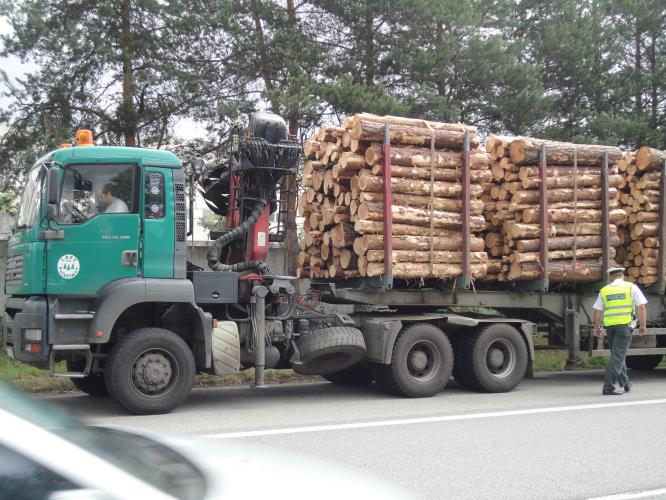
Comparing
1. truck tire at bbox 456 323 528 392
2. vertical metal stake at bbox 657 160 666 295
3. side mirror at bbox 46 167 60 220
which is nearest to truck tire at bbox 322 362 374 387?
truck tire at bbox 456 323 528 392

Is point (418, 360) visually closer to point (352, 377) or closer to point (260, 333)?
point (352, 377)

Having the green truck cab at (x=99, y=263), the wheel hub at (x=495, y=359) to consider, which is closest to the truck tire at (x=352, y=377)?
the wheel hub at (x=495, y=359)

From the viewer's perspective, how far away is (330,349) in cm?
986

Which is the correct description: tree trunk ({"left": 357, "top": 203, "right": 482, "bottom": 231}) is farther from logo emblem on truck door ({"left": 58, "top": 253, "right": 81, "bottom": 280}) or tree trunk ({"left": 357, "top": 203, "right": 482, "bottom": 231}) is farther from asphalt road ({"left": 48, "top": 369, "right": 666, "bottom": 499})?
logo emblem on truck door ({"left": 58, "top": 253, "right": 81, "bottom": 280})

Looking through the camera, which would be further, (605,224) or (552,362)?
(552,362)

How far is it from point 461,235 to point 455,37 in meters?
9.40

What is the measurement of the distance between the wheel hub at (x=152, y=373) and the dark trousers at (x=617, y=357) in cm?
610

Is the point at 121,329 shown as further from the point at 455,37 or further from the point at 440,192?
the point at 455,37

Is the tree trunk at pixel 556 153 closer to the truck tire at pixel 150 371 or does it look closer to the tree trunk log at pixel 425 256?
the tree trunk log at pixel 425 256

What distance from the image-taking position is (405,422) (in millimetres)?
8250

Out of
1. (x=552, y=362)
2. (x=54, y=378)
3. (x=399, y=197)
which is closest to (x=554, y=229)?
(x=399, y=197)

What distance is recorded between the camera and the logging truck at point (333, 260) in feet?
27.8

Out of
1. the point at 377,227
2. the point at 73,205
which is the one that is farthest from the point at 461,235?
the point at 73,205

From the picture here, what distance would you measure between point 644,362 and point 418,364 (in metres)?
6.02
